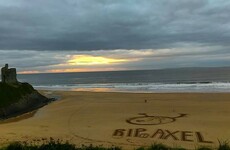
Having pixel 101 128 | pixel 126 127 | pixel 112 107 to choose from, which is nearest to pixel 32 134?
pixel 101 128

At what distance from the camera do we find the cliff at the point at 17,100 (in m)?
24.9

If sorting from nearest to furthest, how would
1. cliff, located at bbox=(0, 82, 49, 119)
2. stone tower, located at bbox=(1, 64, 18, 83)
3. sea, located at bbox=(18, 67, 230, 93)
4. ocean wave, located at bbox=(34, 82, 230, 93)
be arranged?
cliff, located at bbox=(0, 82, 49, 119)
stone tower, located at bbox=(1, 64, 18, 83)
ocean wave, located at bbox=(34, 82, 230, 93)
sea, located at bbox=(18, 67, 230, 93)

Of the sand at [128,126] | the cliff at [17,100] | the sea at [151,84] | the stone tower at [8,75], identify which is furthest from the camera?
the sea at [151,84]

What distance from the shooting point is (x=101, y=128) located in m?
17.9

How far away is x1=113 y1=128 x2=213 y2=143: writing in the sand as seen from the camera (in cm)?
Answer: 1512

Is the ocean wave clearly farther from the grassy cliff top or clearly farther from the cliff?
the grassy cliff top

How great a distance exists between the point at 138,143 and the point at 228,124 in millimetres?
6518

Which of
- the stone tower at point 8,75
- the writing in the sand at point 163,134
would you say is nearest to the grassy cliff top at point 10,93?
the stone tower at point 8,75

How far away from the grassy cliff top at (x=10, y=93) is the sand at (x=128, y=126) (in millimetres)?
2031

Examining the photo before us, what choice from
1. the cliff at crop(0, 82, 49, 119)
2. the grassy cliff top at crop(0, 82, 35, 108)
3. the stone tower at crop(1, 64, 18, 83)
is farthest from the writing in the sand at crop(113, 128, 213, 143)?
the stone tower at crop(1, 64, 18, 83)

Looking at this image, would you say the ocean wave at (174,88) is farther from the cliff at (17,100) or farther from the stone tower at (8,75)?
the stone tower at (8,75)

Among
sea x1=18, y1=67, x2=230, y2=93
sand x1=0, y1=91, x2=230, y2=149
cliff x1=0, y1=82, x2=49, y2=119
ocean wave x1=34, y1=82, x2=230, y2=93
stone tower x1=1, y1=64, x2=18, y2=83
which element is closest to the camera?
sand x1=0, y1=91, x2=230, y2=149

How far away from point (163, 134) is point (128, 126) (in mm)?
2734

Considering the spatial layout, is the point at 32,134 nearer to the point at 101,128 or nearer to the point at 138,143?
the point at 101,128
